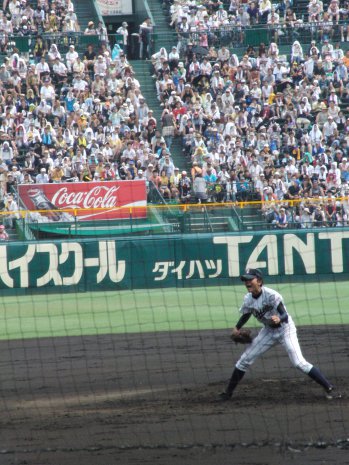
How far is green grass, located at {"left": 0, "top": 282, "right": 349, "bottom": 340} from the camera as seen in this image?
20.9 meters

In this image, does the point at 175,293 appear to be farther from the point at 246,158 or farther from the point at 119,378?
the point at 119,378

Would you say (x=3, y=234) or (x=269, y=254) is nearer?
(x=269, y=254)

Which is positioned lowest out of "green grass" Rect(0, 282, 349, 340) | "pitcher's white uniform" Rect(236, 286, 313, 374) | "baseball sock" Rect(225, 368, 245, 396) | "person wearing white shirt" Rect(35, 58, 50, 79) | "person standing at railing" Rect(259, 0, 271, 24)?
"green grass" Rect(0, 282, 349, 340)

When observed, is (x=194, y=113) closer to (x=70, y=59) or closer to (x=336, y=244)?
(x=70, y=59)

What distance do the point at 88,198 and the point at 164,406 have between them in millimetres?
18422

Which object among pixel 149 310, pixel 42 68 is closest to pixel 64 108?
pixel 42 68

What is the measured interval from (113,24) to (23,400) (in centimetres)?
3461

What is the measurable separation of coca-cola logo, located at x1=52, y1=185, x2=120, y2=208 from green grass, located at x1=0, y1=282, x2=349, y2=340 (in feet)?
16.2

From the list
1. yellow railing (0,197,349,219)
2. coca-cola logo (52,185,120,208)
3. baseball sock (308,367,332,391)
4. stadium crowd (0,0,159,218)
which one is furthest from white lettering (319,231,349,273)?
baseball sock (308,367,332,391)

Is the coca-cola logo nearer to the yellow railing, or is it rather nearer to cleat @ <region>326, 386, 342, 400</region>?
the yellow railing

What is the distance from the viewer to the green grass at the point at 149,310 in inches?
824

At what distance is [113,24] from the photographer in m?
46.0

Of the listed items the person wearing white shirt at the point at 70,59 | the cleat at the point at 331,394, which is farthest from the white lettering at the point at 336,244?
the cleat at the point at 331,394

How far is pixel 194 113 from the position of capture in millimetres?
35719
